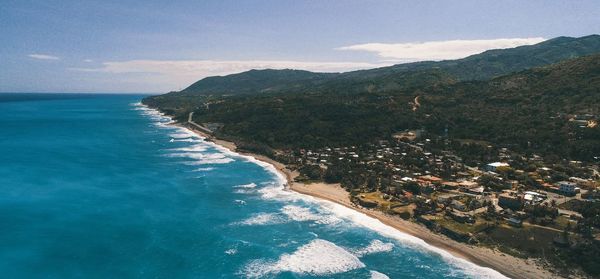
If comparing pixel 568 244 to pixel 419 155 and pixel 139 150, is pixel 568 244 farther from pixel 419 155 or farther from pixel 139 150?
pixel 139 150

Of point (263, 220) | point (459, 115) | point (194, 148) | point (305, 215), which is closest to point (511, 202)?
point (305, 215)

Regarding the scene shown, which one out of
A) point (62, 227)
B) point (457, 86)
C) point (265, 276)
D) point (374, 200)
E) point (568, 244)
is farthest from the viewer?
point (457, 86)

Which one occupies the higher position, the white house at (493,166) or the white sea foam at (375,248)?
the white house at (493,166)

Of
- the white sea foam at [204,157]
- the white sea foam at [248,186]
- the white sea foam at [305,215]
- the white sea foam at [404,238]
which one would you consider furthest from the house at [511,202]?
the white sea foam at [204,157]

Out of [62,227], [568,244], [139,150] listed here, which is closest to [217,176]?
[62,227]

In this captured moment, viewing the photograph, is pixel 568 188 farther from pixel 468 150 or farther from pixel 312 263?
pixel 312 263

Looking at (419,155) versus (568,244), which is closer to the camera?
(568,244)

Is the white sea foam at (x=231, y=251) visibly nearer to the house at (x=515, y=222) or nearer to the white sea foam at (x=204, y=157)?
the house at (x=515, y=222)
